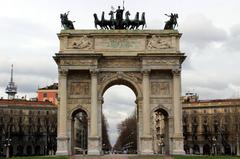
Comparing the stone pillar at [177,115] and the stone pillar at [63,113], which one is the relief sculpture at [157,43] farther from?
the stone pillar at [63,113]

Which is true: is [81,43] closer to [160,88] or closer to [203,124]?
[160,88]

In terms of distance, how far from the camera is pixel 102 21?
52.0m

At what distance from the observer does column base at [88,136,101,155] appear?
4847cm

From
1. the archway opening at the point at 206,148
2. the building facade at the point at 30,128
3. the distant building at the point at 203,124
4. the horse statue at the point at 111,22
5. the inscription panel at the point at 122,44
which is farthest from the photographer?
the archway opening at the point at 206,148

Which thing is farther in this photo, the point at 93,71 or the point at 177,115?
the point at 93,71

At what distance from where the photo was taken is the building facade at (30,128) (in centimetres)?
9000

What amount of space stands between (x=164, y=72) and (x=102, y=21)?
29.6ft

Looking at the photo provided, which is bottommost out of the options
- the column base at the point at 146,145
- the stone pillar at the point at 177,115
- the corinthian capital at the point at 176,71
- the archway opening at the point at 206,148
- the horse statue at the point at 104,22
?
the archway opening at the point at 206,148

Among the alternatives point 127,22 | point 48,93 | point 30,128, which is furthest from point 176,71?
point 48,93

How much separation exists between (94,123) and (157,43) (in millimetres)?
11215

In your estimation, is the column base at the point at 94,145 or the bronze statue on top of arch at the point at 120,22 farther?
the bronze statue on top of arch at the point at 120,22

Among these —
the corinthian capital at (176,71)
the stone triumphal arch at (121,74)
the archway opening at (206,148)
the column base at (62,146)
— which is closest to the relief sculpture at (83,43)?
the stone triumphal arch at (121,74)

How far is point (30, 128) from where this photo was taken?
91812 mm

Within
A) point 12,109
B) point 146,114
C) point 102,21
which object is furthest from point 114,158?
point 12,109
